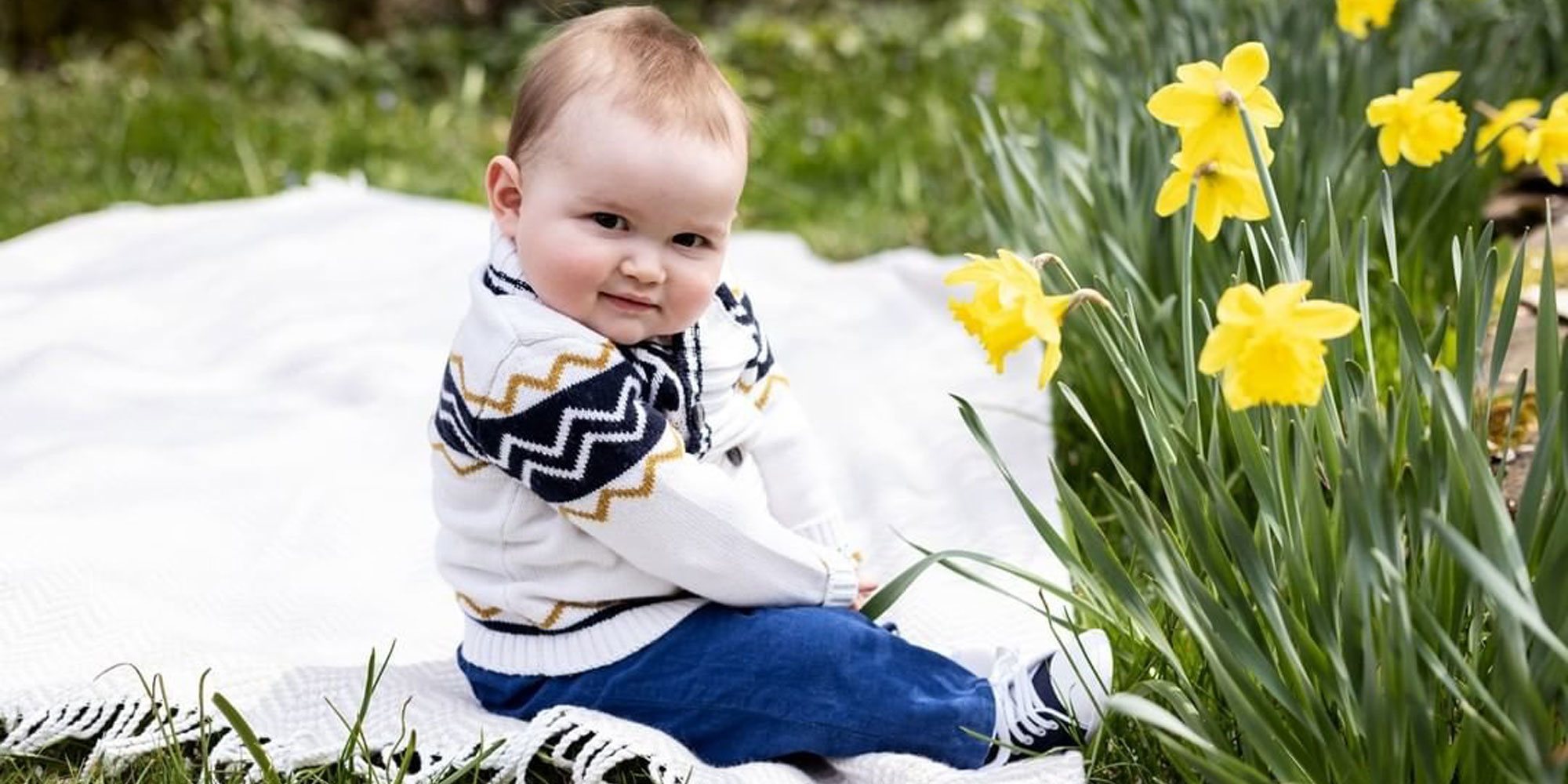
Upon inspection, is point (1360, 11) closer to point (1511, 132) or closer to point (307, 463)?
point (1511, 132)

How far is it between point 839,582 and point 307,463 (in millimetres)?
1162

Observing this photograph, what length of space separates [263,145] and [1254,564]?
351 centimetres

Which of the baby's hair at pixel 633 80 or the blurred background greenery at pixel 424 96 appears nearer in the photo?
the baby's hair at pixel 633 80

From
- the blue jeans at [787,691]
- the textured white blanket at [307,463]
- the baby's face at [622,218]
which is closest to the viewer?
the baby's face at [622,218]

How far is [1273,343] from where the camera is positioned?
120 cm

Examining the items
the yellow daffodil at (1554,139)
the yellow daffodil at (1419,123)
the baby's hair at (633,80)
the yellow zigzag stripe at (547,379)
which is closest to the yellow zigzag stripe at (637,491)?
the yellow zigzag stripe at (547,379)

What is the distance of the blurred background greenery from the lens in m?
4.05

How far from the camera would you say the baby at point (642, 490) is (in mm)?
1650

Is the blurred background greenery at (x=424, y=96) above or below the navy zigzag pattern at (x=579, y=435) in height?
below

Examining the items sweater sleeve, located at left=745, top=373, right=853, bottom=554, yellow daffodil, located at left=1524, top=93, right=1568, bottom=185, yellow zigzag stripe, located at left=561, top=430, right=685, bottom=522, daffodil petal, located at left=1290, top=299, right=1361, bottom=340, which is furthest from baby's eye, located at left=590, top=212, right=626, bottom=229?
yellow daffodil, located at left=1524, top=93, right=1568, bottom=185

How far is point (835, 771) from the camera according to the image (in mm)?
1806

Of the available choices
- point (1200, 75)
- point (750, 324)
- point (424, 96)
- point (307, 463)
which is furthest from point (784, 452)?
point (424, 96)

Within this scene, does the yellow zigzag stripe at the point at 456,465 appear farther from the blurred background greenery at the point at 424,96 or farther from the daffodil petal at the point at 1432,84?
the blurred background greenery at the point at 424,96

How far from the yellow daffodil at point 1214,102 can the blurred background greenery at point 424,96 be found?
6.50 feet
